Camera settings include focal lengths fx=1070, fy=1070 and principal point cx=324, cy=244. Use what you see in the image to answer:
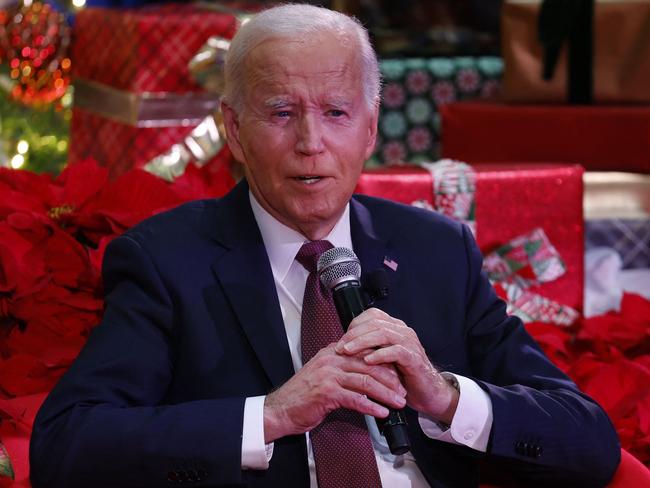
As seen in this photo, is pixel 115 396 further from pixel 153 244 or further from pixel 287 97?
pixel 287 97

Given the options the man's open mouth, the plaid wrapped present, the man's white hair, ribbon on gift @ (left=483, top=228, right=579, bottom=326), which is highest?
the man's white hair

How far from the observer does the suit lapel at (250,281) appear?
168 cm

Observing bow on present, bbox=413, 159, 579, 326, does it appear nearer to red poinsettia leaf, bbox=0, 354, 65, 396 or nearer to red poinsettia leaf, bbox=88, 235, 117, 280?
red poinsettia leaf, bbox=88, 235, 117, 280

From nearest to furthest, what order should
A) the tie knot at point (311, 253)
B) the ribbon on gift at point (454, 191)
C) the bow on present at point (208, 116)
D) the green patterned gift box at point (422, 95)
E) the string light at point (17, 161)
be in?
the tie knot at point (311, 253) → the ribbon on gift at point (454, 191) → the bow on present at point (208, 116) → the string light at point (17, 161) → the green patterned gift box at point (422, 95)

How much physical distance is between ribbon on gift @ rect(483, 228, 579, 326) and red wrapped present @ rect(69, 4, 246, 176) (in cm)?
86

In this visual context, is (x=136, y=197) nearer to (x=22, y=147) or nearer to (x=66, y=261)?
(x=66, y=261)

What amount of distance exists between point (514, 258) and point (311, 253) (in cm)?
98

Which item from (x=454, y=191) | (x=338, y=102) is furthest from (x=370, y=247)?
(x=454, y=191)

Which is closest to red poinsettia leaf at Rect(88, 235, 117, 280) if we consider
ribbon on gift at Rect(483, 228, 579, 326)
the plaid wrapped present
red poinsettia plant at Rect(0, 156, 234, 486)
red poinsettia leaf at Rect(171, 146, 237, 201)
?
red poinsettia plant at Rect(0, 156, 234, 486)

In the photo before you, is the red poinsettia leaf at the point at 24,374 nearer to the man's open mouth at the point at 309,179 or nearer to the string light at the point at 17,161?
the man's open mouth at the point at 309,179

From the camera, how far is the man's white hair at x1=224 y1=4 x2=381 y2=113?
1.68 meters

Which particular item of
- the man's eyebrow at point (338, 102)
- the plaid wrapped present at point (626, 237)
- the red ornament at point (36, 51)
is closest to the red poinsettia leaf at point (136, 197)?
the man's eyebrow at point (338, 102)

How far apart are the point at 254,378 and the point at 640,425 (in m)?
0.83

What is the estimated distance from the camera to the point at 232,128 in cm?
180
